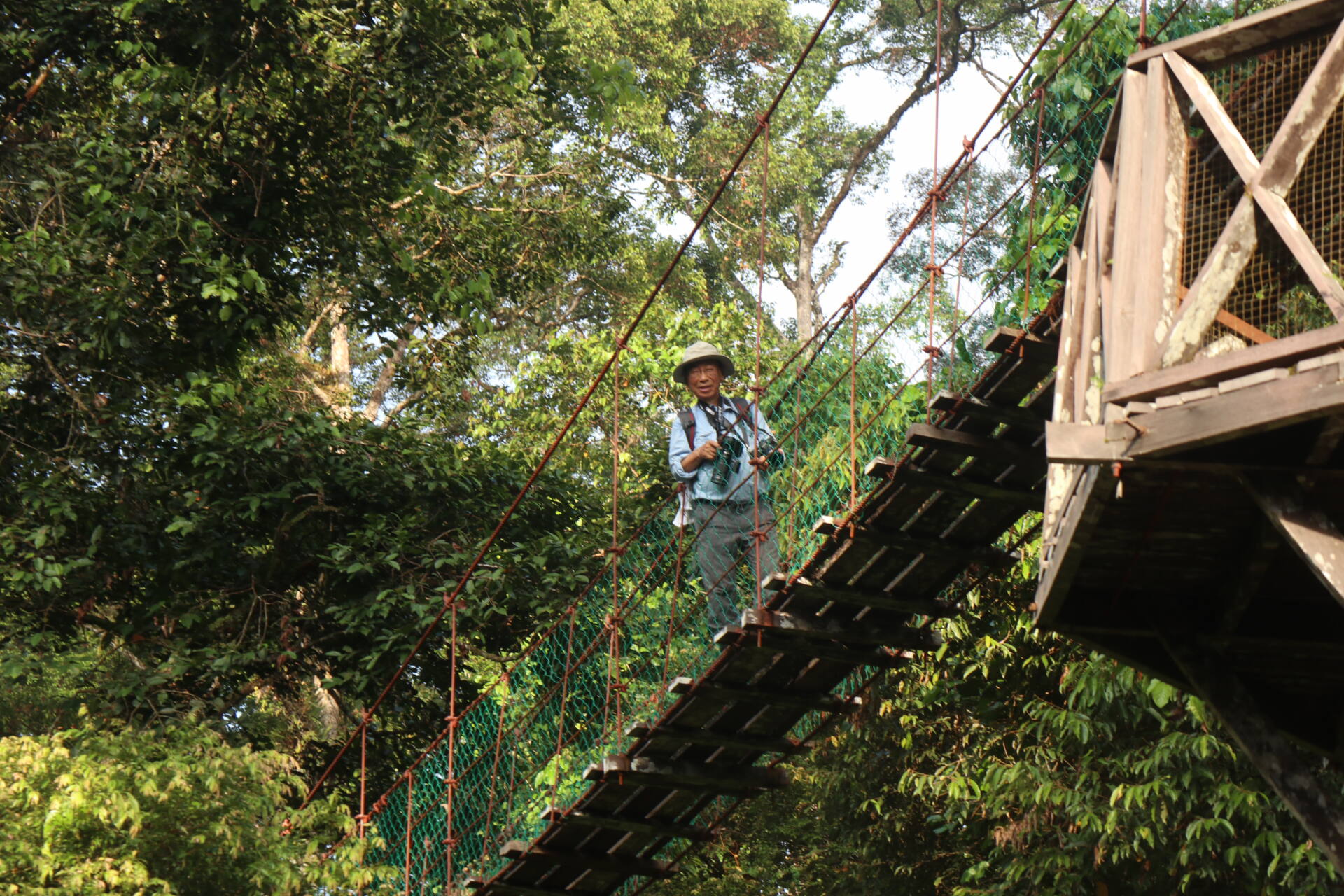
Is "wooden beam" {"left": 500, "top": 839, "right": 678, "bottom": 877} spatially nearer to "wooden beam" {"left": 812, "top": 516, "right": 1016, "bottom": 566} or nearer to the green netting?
the green netting

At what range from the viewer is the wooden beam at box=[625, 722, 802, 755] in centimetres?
638

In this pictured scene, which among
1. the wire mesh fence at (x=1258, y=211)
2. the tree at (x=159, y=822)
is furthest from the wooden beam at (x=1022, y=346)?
the tree at (x=159, y=822)

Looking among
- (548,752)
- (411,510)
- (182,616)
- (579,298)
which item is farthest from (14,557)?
(579,298)

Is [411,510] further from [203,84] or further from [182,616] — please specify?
[203,84]

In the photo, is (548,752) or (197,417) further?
(197,417)

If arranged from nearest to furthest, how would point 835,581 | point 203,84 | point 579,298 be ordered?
point 835,581 < point 203,84 < point 579,298

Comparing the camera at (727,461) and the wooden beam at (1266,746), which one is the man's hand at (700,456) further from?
the wooden beam at (1266,746)

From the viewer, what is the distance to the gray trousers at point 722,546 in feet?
20.9

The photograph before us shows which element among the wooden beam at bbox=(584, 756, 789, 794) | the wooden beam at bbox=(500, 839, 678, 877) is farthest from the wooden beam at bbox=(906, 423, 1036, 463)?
the wooden beam at bbox=(500, 839, 678, 877)

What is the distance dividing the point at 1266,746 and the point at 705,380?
290 cm

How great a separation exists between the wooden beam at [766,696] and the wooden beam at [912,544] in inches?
36.9

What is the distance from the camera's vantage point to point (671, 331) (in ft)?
53.3

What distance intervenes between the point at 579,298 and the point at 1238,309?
18425mm

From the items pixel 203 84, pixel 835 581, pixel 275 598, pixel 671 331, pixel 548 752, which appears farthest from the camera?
pixel 671 331
